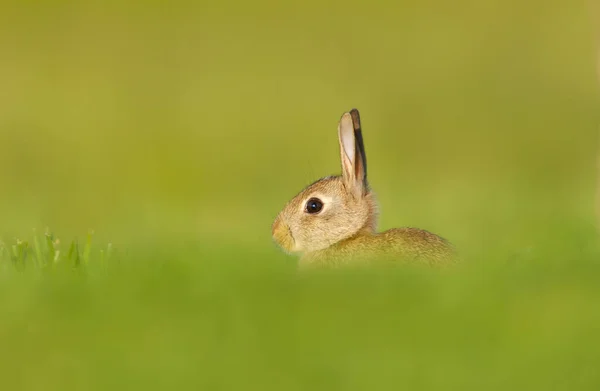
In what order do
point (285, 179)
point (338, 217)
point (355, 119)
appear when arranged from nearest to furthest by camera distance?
point (338, 217)
point (355, 119)
point (285, 179)

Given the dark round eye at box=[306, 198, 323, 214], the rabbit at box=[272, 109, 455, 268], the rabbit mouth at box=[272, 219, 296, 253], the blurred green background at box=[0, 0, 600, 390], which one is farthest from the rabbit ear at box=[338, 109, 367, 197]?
the blurred green background at box=[0, 0, 600, 390]

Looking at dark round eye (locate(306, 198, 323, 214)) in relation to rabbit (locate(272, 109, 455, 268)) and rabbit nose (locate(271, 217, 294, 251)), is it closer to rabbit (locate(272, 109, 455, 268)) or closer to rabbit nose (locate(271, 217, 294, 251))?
rabbit (locate(272, 109, 455, 268))

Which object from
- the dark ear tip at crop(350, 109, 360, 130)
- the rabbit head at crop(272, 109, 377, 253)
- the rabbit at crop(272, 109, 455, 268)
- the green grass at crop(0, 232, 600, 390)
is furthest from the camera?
the dark ear tip at crop(350, 109, 360, 130)

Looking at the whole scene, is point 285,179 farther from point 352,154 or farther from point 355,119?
point 352,154

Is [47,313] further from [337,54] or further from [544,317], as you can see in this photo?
[337,54]

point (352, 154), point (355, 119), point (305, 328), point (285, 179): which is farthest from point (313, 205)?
point (285, 179)
